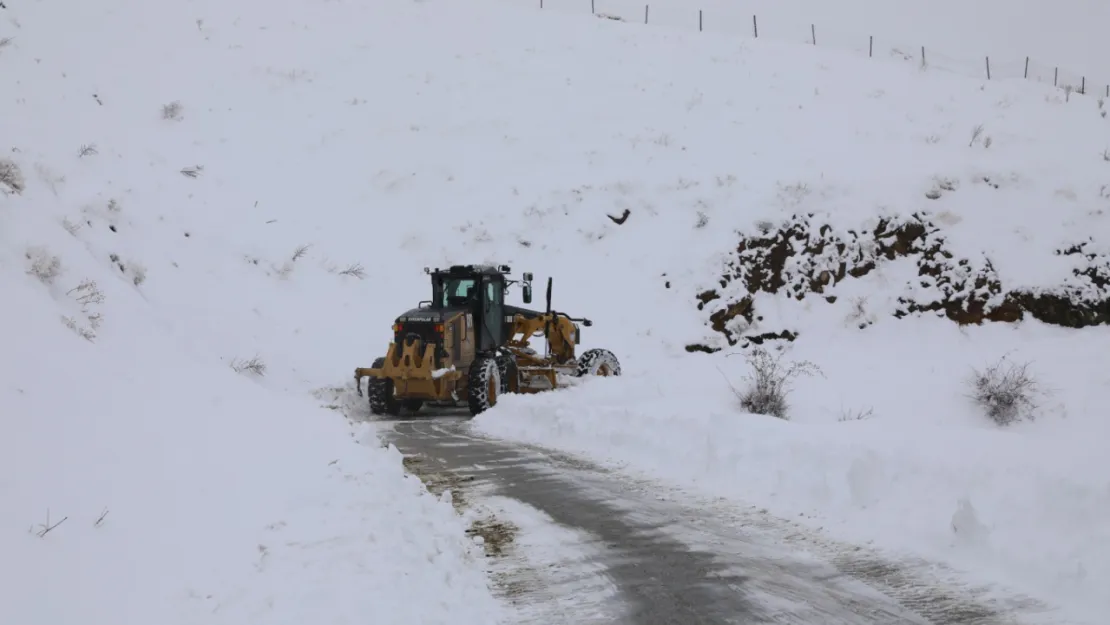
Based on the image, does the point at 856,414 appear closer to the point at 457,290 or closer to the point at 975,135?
the point at 457,290

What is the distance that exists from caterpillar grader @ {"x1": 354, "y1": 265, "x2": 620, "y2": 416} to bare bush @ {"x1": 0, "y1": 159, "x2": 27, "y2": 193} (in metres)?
7.00

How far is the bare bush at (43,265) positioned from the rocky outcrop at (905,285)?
635 inches

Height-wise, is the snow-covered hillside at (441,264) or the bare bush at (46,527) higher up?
the snow-covered hillside at (441,264)

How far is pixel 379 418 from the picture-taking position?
16.8 meters

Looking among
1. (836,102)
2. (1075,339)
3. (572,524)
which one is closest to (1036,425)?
(1075,339)

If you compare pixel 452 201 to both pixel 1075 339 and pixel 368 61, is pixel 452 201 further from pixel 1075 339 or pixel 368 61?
pixel 1075 339

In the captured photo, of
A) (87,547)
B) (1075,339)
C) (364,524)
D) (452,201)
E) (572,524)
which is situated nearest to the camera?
(87,547)

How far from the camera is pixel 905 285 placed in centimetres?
2155

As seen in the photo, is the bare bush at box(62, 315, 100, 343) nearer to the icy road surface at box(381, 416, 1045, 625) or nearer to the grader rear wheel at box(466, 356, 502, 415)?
the icy road surface at box(381, 416, 1045, 625)

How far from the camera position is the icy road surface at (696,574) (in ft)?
17.9

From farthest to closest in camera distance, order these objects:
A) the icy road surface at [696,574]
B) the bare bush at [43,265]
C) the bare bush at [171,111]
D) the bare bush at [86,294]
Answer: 1. the bare bush at [171,111]
2. the bare bush at [86,294]
3. the bare bush at [43,265]
4. the icy road surface at [696,574]

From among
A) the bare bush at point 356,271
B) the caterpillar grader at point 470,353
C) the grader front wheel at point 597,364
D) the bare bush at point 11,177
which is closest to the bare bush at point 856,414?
the grader front wheel at point 597,364

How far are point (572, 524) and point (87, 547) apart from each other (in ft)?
13.4

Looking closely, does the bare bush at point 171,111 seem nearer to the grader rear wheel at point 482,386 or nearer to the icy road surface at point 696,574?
the grader rear wheel at point 482,386
